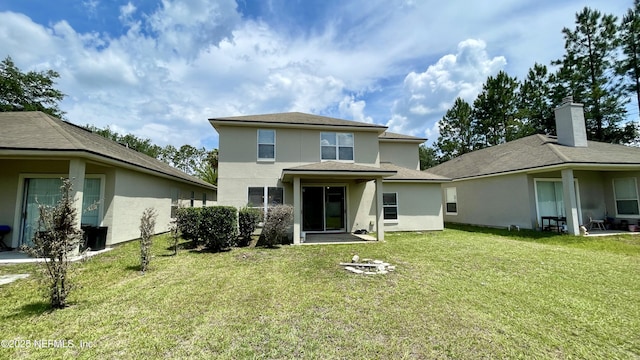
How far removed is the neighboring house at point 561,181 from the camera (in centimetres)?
1231

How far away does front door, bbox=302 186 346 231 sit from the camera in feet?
43.5

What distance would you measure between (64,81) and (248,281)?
3283 cm

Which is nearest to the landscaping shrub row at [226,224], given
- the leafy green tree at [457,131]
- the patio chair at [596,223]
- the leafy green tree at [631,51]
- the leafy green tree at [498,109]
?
the patio chair at [596,223]

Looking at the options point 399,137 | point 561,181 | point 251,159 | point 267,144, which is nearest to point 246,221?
point 251,159

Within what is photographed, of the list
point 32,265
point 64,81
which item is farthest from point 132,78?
point 64,81

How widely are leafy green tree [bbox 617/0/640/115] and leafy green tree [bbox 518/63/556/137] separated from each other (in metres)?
4.89

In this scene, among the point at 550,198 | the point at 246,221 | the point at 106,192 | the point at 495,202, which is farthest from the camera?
the point at 495,202

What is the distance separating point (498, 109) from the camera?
100 ft

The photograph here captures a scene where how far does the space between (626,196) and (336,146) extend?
15.3 meters

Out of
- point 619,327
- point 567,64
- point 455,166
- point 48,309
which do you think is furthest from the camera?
point 567,64

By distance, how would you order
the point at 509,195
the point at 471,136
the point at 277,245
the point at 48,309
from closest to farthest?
the point at 48,309
the point at 277,245
the point at 509,195
the point at 471,136

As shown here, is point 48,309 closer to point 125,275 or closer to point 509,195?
point 125,275

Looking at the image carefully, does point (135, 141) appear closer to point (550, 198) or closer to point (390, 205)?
point (390, 205)

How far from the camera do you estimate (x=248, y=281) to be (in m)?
5.71
